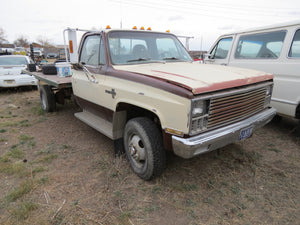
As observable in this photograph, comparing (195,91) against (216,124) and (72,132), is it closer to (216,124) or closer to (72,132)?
(216,124)

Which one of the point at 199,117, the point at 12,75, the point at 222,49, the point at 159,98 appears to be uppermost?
the point at 222,49

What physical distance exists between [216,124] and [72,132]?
3.41 metres

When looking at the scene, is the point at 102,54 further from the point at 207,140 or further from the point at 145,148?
the point at 207,140

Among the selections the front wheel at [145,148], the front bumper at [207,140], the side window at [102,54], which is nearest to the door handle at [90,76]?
the side window at [102,54]

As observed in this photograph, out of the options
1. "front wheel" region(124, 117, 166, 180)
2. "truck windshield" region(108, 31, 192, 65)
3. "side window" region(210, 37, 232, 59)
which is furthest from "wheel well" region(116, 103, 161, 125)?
"side window" region(210, 37, 232, 59)

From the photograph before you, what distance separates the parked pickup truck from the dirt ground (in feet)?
1.30

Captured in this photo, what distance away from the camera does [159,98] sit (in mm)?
2434

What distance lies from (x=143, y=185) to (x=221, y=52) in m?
4.34

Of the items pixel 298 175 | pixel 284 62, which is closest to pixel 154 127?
pixel 298 175

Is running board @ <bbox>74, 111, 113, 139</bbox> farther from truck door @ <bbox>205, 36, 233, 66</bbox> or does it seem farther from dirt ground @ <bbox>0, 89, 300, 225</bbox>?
truck door @ <bbox>205, 36, 233, 66</bbox>

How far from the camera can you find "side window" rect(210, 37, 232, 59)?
18.2ft

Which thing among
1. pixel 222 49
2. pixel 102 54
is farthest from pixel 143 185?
pixel 222 49

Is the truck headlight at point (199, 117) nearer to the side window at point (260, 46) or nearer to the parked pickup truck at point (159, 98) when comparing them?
the parked pickup truck at point (159, 98)

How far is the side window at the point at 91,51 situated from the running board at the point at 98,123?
1.01 meters
